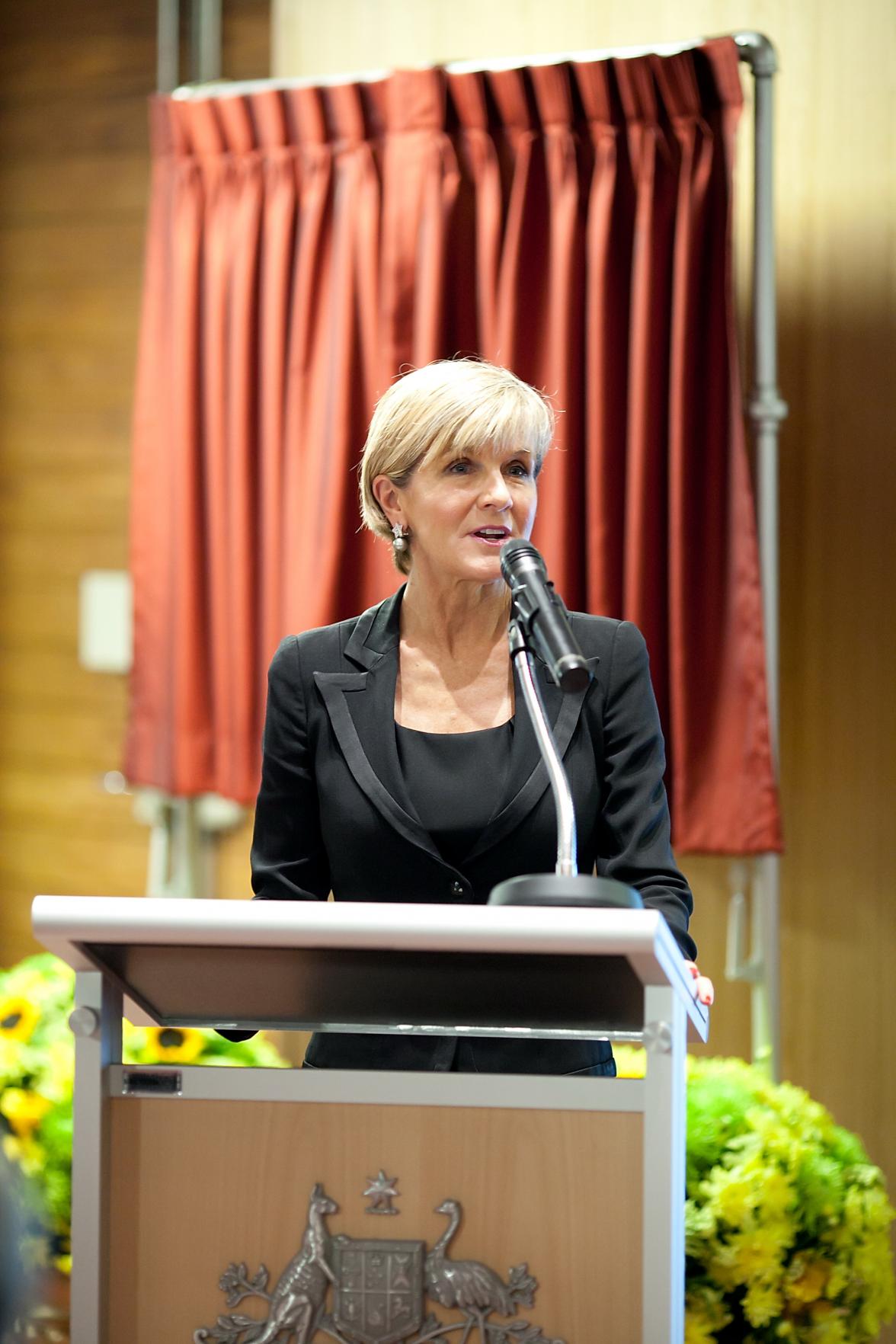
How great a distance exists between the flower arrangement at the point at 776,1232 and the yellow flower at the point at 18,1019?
3.45ft

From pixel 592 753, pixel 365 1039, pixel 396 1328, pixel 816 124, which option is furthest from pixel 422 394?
pixel 816 124

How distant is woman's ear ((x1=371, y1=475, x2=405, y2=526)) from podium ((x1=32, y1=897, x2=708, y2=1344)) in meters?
0.75

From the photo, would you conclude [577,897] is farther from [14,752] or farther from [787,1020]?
[14,752]

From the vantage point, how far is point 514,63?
→ 289 centimetres

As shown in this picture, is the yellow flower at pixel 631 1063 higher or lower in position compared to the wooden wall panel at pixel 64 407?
lower

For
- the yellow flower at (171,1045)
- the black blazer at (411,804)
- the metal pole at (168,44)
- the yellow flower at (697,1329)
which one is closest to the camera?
the black blazer at (411,804)

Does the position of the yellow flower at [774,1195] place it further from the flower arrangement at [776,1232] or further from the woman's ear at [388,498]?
the woman's ear at [388,498]

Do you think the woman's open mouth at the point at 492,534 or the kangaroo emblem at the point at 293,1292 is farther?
the woman's open mouth at the point at 492,534

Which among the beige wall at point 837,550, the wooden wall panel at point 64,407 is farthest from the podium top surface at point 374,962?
the wooden wall panel at point 64,407

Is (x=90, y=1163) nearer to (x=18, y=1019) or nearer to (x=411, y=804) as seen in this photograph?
(x=411, y=804)

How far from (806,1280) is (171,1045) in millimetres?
982

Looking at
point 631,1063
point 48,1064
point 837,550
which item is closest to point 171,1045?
point 48,1064

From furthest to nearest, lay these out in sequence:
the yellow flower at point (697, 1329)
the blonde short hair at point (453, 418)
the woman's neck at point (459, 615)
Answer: the yellow flower at point (697, 1329)
the woman's neck at point (459, 615)
the blonde short hair at point (453, 418)

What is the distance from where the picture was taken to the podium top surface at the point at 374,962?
1079mm
